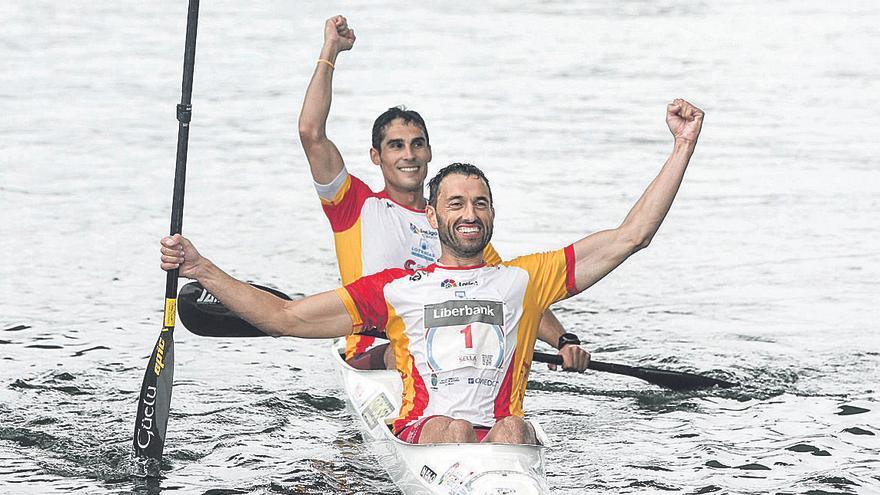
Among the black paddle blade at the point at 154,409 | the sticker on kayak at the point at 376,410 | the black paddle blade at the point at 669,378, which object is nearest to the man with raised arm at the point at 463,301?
the sticker on kayak at the point at 376,410

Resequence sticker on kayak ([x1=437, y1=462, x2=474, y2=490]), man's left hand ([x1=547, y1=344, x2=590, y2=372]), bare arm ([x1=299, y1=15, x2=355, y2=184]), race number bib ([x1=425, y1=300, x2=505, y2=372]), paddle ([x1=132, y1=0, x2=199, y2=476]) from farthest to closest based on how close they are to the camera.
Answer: paddle ([x1=132, y1=0, x2=199, y2=476])
bare arm ([x1=299, y1=15, x2=355, y2=184])
man's left hand ([x1=547, y1=344, x2=590, y2=372])
race number bib ([x1=425, y1=300, x2=505, y2=372])
sticker on kayak ([x1=437, y1=462, x2=474, y2=490])

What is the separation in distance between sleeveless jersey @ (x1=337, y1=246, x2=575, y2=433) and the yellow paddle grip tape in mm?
1418

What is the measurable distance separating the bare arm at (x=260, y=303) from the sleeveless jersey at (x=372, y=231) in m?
1.75

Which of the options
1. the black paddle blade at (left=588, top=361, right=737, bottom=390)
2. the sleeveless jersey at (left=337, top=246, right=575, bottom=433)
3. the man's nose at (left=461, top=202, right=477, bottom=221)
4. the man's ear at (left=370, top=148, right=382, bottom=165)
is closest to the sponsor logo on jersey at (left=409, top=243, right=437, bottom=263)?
the man's ear at (left=370, top=148, right=382, bottom=165)

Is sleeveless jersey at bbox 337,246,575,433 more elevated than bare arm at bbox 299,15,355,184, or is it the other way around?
bare arm at bbox 299,15,355,184

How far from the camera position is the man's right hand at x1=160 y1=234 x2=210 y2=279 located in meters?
7.10

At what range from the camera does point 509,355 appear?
722cm

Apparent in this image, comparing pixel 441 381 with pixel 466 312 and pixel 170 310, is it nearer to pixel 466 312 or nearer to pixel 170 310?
pixel 466 312

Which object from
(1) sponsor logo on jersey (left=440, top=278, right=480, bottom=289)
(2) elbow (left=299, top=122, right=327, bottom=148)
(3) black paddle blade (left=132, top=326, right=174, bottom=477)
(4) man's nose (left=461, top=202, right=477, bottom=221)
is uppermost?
(2) elbow (left=299, top=122, right=327, bottom=148)

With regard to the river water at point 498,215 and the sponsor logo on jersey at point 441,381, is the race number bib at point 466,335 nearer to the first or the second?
the sponsor logo on jersey at point 441,381

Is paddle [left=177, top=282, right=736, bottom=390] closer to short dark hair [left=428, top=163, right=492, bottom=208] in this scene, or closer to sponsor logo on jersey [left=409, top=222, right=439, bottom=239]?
sponsor logo on jersey [left=409, top=222, right=439, bottom=239]

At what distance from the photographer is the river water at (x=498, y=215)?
922cm

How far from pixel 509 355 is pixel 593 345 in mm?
4483

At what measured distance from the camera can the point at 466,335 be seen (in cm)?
714
